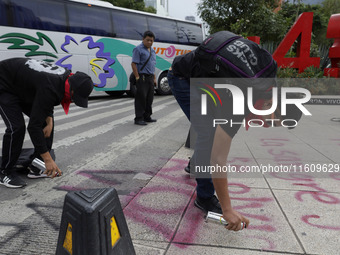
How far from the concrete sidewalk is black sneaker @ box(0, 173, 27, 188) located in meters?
1.13

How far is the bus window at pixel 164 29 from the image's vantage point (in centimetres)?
1211

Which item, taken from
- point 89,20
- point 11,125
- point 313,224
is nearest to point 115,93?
point 89,20

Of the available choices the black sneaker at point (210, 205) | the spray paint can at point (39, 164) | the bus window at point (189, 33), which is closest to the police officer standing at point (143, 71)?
the spray paint can at point (39, 164)

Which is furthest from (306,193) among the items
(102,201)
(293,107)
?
(102,201)

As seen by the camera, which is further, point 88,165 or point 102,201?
point 88,165

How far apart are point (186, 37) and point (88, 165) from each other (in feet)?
36.2

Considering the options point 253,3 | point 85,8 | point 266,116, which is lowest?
point 266,116

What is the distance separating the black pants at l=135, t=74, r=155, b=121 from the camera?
19.7 feet

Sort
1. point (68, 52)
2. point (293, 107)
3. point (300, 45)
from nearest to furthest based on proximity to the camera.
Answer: point (293, 107), point (68, 52), point (300, 45)

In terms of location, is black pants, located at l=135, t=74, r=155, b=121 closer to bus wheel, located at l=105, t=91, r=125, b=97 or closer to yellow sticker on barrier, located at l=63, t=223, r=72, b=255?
yellow sticker on barrier, located at l=63, t=223, r=72, b=255

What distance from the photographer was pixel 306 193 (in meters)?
2.76

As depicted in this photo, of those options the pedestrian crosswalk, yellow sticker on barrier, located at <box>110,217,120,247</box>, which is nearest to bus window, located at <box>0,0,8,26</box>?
the pedestrian crosswalk

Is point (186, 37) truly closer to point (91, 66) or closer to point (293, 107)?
point (91, 66)

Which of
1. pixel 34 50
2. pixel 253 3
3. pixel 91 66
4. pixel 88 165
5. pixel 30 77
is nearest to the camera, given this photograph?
pixel 30 77
